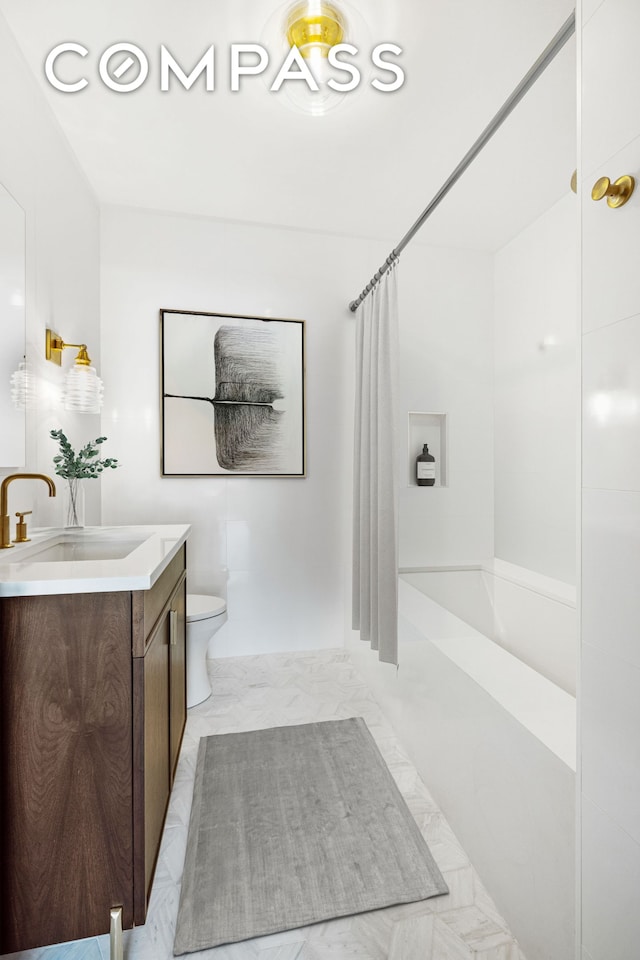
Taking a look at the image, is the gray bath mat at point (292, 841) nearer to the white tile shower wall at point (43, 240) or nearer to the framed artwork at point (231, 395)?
the white tile shower wall at point (43, 240)

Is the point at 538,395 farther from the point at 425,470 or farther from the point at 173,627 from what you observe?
the point at 173,627

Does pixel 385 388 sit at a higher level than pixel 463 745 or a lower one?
higher

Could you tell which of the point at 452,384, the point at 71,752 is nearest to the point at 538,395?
the point at 452,384

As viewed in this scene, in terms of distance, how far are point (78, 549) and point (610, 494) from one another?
5.18ft

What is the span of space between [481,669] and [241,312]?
2.23 metres

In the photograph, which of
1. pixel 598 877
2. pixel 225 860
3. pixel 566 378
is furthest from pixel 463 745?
pixel 566 378

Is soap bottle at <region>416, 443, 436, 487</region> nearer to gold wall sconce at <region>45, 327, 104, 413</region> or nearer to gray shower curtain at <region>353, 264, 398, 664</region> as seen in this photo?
gray shower curtain at <region>353, 264, 398, 664</region>

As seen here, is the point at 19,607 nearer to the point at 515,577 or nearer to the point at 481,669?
the point at 481,669

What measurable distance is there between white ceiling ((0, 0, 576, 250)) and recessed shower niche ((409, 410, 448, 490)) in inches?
42.4

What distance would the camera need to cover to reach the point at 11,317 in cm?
151

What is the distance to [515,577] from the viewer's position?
259 centimetres

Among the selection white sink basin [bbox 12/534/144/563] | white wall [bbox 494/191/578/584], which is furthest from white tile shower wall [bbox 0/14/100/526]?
white wall [bbox 494/191/578/584]

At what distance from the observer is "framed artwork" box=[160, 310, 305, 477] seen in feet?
8.82

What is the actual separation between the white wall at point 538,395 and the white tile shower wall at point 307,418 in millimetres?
867
